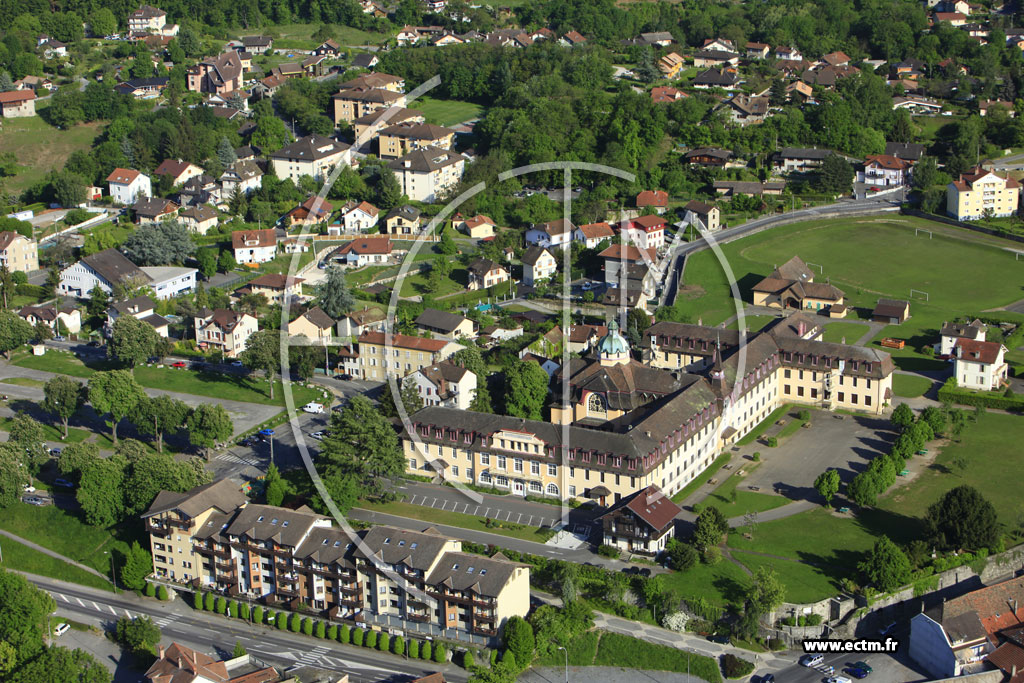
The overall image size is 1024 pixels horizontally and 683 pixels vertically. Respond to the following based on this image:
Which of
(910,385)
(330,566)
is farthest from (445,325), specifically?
(910,385)

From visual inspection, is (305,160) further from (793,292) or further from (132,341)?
(793,292)

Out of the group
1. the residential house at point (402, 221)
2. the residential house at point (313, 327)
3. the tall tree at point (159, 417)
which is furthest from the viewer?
the residential house at point (402, 221)

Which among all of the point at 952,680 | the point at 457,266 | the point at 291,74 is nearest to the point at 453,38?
the point at 291,74

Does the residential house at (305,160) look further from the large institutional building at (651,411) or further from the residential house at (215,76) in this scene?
the large institutional building at (651,411)

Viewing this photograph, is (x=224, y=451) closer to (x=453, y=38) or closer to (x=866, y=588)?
(x=866, y=588)

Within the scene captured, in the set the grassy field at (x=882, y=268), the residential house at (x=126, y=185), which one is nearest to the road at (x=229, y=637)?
the grassy field at (x=882, y=268)

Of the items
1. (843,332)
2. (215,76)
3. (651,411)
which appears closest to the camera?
(651,411)
